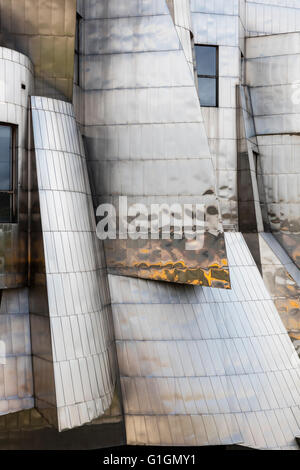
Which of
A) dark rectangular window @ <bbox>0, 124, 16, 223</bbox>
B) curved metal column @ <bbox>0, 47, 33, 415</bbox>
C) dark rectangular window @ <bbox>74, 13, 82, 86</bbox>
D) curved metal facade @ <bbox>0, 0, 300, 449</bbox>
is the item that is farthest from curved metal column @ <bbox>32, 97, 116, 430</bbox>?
dark rectangular window @ <bbox>74, 13, 82, 86</bbox>

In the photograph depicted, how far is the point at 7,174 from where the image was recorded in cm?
1365

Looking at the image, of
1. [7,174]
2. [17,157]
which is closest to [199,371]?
[7,174]

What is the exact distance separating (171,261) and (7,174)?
4.74 meters

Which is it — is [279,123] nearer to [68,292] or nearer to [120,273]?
[120,273]

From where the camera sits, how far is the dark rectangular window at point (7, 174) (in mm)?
13562

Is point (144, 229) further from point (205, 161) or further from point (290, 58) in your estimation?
point (290, 58)

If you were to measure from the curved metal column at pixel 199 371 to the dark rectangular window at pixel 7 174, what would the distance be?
11.3ft

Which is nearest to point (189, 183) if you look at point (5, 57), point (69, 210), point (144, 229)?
point (144, 229)

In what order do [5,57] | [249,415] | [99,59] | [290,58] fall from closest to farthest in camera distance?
[5,57]
[249,415]
[99,59]
[290,58]

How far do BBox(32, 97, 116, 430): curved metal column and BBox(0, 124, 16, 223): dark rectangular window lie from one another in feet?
1.97

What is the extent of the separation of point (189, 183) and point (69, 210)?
10.8ft

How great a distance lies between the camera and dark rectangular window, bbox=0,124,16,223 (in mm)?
13562

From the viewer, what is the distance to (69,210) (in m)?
14.0

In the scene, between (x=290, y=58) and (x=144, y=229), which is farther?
(x=290, y=58)
